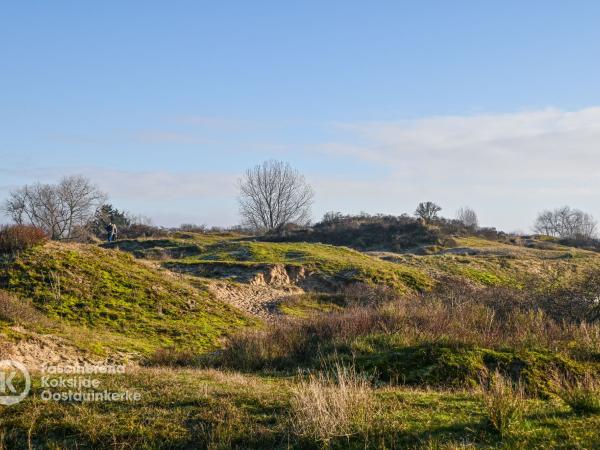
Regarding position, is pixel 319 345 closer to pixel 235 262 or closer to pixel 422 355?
pixel 422 355

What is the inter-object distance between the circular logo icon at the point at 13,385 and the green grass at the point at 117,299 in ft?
16.3

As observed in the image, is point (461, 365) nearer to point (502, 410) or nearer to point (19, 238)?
point (502, 410)

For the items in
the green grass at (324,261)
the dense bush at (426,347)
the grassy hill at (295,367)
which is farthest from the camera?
the green grass at (324,261)

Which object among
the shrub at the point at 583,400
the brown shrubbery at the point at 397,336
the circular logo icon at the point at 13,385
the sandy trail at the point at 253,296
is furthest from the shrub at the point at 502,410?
the sandy trail at the point at 253,296

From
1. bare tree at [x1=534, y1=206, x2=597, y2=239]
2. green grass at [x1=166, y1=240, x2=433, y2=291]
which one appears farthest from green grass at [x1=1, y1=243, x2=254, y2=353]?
bare tree at [x1=534, y1=206, x2=597, y2=239]

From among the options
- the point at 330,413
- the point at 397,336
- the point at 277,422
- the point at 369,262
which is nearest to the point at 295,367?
the point at 397,336

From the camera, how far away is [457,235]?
5612 centimetres

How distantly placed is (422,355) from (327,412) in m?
4.60

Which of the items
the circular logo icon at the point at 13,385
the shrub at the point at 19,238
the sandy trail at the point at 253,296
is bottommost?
the sandy trail at the point at 253,296

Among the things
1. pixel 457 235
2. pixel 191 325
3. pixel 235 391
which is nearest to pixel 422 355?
pixel 235 391

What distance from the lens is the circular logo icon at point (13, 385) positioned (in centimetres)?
770

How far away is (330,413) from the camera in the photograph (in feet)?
21.0

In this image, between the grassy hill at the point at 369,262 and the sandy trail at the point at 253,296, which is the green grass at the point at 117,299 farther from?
the grassy hill at the point at 369,262

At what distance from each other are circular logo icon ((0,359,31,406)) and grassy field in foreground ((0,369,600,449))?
A: 167 mm
